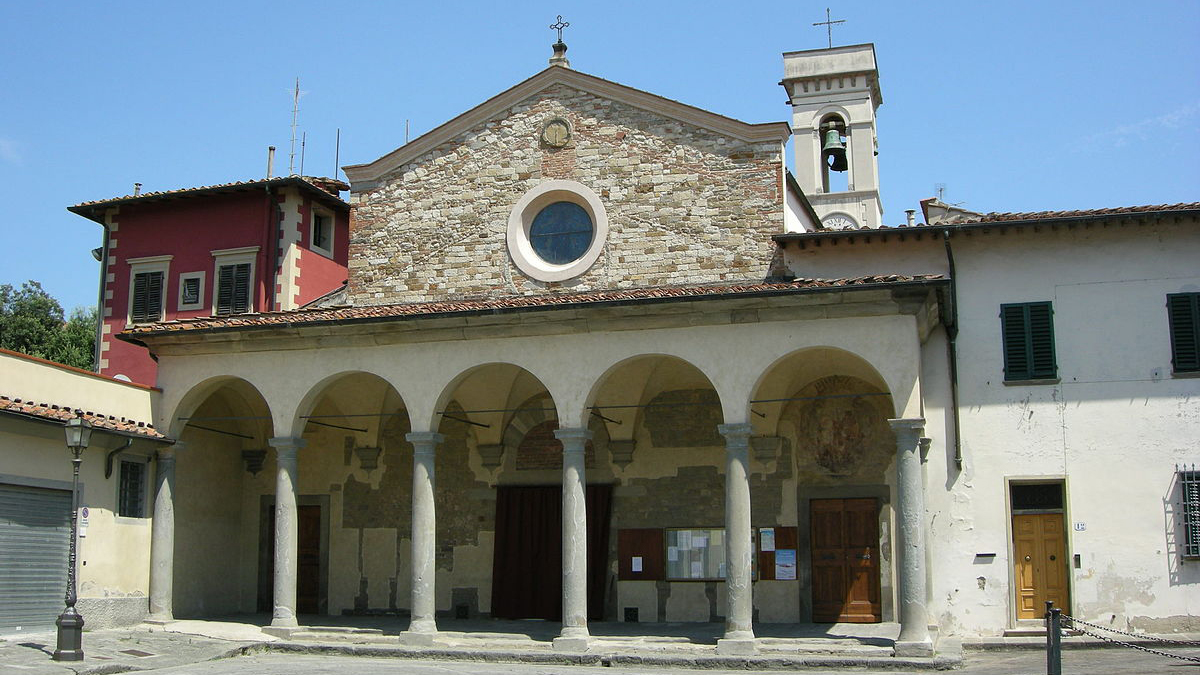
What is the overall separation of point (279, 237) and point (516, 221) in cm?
588

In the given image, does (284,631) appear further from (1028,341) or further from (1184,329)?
(1184,329)

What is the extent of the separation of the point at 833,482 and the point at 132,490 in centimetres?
1126

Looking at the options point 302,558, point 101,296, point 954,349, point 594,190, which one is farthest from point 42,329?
point 954,349

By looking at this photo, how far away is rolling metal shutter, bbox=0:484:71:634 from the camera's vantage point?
54.3ft

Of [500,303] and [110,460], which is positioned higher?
[500,303]

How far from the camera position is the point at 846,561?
18766mm

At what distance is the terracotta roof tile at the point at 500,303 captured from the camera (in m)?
16.4

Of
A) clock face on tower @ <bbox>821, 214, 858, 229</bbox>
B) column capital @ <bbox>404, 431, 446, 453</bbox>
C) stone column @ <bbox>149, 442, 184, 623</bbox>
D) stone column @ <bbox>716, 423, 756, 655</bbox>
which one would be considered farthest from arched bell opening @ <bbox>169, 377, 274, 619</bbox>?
clock face on tower @ <bbox>821, 214, 858, 229</bbox>

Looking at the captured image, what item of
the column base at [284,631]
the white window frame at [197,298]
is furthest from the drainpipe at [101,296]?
the column base at [284,631]

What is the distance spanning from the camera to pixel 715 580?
19.5 meters

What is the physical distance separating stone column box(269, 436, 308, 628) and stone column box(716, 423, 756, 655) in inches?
264

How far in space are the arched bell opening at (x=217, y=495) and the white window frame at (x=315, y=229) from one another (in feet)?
13.0

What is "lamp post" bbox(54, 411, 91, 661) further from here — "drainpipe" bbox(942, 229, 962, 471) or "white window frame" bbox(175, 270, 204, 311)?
"drainpipe" bbox(942, 229, 962, 471)

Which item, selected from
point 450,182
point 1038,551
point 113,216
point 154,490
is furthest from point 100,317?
point 1038,551
